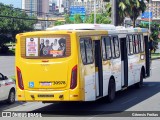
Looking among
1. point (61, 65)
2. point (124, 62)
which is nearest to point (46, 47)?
point (61, 65)

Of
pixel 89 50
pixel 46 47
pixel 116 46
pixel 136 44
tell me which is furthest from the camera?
pixel 136 44

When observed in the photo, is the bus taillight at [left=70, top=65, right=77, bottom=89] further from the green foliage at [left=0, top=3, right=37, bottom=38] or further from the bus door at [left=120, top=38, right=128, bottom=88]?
the green foliage at [left=0, top=3, right=37, bottom=38]

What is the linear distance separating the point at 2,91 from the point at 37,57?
2.84 m

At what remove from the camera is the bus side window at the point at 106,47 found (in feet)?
61.9

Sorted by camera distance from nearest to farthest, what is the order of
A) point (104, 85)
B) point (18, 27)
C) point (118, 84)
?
point (104, 85) < point (118, 84) < point (18, 27)

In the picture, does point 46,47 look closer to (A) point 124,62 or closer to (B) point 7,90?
(B) point 7,90

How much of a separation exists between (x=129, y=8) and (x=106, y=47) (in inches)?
1620

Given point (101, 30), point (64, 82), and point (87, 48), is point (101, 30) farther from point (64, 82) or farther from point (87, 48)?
point (64, 82)

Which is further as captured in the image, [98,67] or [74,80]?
[98,67]

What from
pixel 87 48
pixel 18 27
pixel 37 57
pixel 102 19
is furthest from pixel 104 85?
pixel 102 19

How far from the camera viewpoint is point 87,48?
56.7 feet

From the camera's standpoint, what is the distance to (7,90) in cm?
1934

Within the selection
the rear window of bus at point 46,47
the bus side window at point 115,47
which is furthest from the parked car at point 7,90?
the bus side window at point 115,47

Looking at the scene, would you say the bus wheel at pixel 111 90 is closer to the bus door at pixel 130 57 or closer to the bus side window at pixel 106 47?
the bus side window at pixel 106 47
